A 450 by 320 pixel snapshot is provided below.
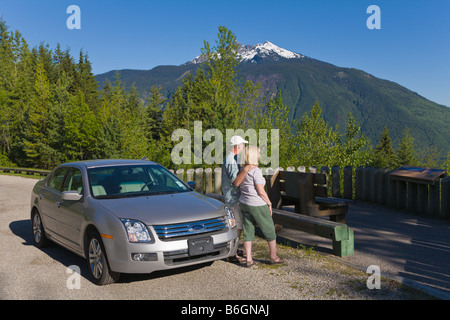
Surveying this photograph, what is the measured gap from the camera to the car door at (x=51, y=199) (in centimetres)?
715

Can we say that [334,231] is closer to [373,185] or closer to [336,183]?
[373,185]

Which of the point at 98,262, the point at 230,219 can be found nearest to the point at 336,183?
the point at 230,219

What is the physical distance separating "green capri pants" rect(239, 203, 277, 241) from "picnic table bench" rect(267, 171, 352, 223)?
2116 mm

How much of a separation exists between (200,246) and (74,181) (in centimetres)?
264

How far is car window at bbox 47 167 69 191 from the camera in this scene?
7406 millimetres

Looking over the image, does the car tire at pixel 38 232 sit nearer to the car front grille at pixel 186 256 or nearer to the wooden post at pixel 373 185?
the car front grille at pixel 186 256

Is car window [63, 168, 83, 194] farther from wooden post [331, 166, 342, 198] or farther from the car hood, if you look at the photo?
wooden post [331, 166, 342, 198]

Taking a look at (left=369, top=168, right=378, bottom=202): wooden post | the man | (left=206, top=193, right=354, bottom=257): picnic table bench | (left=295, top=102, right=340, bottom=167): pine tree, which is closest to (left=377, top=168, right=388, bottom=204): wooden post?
(left=369, top=168, right=378, bottom=202): wooden post

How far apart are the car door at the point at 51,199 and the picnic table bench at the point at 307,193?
412 cm

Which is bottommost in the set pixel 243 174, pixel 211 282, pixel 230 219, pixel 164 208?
pixel 211 282

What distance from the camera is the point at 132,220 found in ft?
17.9

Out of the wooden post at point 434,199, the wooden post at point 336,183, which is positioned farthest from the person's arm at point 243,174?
the wooden post at point 336,183
